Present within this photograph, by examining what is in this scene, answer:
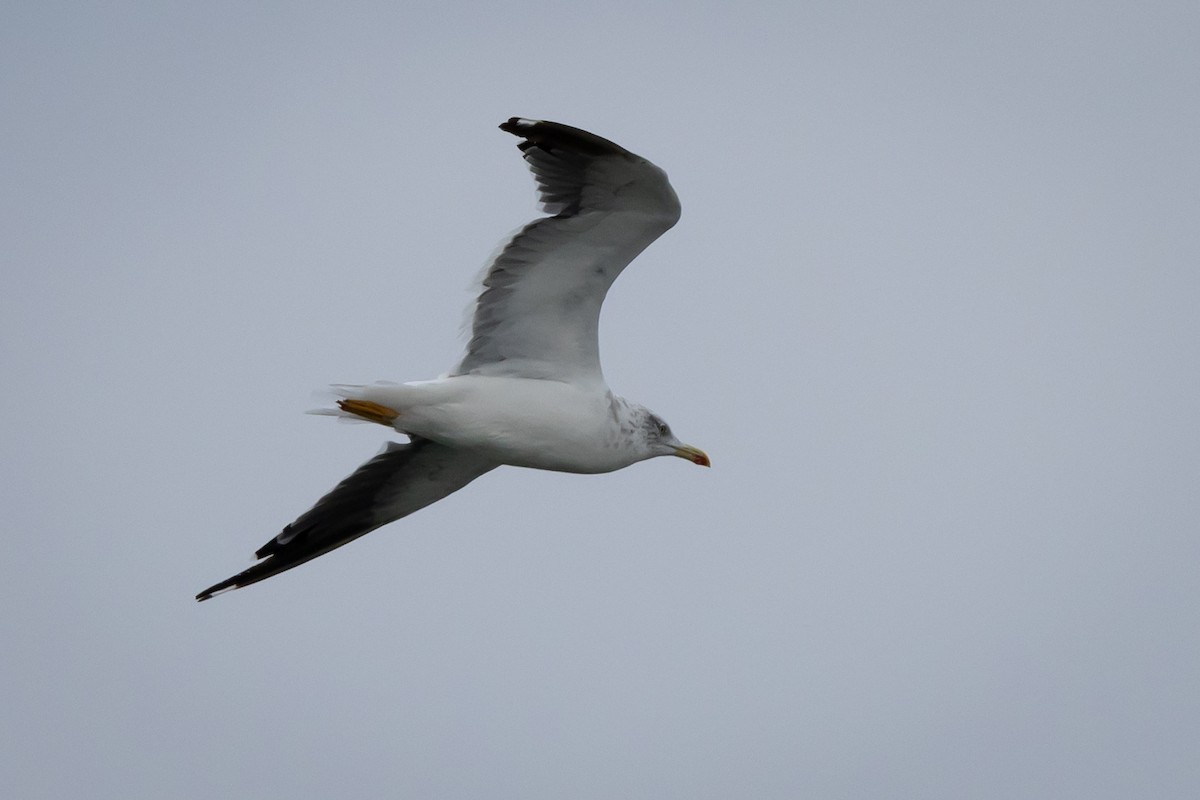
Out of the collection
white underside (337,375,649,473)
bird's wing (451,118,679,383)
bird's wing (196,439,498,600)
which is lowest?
bird's wing (196,439,498,600)

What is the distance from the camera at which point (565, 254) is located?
27.3 ft

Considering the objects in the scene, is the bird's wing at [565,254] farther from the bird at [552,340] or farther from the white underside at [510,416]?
the white underside at [510,416]

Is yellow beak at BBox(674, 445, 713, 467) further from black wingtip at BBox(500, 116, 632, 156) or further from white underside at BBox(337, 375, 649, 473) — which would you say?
black wingtip at BBox(500, 116, 632, 156)

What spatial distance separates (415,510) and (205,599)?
1.28m

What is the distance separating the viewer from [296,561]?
961cm

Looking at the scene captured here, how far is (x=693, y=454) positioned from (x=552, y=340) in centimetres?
124

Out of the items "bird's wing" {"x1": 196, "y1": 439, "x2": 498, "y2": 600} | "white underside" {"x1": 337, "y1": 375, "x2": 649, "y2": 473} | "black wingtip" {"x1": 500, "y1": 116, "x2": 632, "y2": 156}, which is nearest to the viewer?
"black wingtip" {"x1": 500, "y1": 116, "x2": 632, "y2": 156}

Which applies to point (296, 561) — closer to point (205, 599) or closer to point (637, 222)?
point (205, 599)

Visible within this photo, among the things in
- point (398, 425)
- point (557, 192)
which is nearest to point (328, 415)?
point (398, 425)

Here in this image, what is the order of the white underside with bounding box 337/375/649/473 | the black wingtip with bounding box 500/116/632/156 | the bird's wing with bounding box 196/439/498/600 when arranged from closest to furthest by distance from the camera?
the black wingtip with bounding box 500/116/632/156 → the white underside with bounding box 337/375/649/473 → the bird's wing with bounding box 196/439/498/600

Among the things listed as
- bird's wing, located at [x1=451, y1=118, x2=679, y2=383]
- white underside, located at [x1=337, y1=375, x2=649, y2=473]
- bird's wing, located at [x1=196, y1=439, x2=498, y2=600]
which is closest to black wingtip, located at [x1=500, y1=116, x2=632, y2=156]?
bird's wing, located at [x1=451, y1=118, x2=679, y2=383]

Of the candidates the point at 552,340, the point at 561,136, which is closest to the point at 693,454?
the point at 552,340

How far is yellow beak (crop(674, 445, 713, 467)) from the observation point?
9.36 m

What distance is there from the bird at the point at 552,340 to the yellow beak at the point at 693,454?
0.26 m
